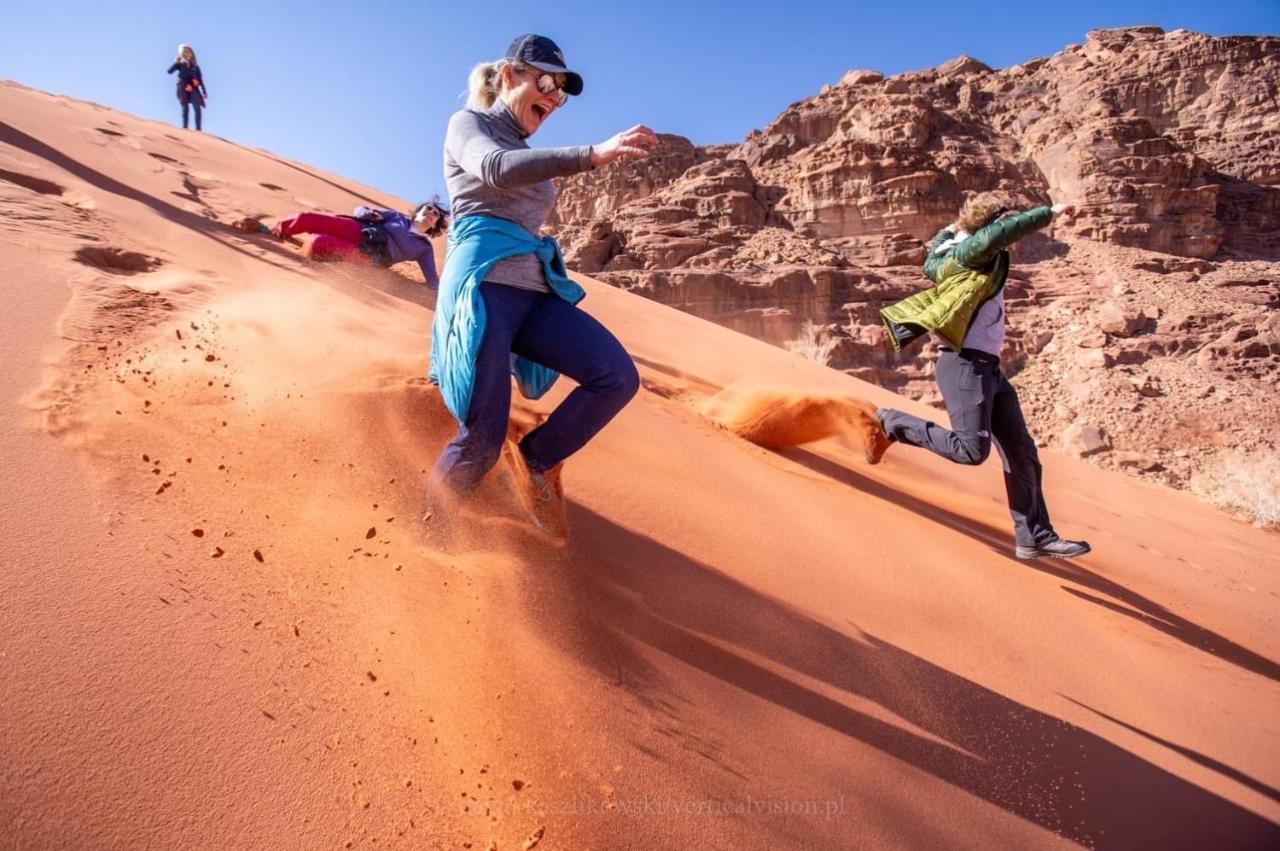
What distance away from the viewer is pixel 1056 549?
324 centimetres

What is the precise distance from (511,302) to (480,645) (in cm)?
93

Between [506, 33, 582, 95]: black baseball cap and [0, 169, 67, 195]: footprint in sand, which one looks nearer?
[506, 33, 582, 95]: black baseball cap

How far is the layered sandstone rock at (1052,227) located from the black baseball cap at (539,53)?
1651cm

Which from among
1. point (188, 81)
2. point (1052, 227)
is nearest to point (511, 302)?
point (188, 81)

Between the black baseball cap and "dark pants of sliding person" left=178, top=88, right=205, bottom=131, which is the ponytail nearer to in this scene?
the black baseball cap

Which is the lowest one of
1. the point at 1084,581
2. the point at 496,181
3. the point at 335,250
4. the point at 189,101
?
the point at 1084,581

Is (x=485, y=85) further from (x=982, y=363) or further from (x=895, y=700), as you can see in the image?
(x=982, y=363)

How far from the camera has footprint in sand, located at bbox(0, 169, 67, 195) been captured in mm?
4176

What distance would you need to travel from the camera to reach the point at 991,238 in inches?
126

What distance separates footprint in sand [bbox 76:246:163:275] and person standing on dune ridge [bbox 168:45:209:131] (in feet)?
34.8

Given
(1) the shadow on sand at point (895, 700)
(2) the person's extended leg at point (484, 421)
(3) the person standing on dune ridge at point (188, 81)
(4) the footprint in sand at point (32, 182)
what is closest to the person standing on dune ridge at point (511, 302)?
(2) the person's extended leg at point (484, 421)

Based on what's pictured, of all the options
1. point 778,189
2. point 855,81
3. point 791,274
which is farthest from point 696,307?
point 855,81

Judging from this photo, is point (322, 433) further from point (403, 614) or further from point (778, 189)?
point (778, 189)

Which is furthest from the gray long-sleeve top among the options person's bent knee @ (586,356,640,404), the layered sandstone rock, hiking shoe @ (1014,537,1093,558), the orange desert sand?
the layered sandstone rock
